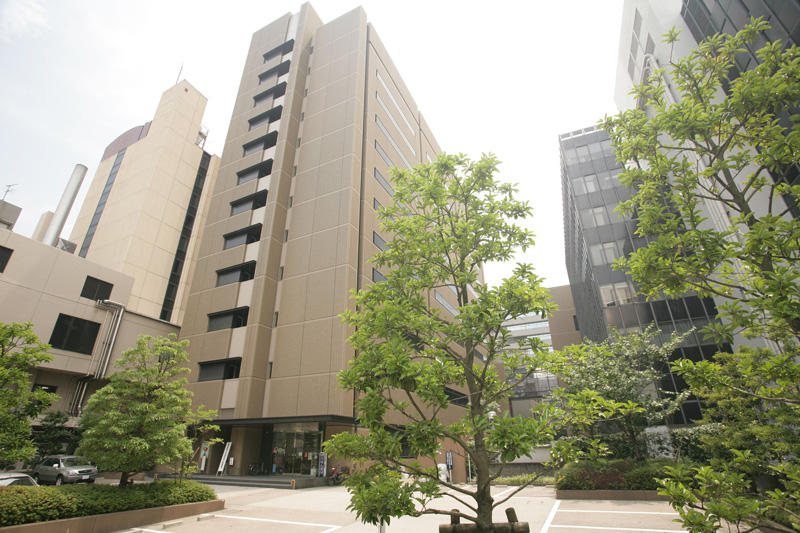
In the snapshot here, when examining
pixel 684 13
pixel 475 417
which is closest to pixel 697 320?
pixel 684 13

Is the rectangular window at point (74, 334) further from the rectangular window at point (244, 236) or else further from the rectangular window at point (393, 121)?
the rectangular window at point (393, 121)

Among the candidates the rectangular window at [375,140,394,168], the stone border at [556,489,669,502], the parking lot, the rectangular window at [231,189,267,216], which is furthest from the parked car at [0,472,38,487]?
the rectangular window at [375,140,394,168]

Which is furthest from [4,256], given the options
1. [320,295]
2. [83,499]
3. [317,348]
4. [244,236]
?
[83,499]

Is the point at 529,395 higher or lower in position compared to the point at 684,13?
lower

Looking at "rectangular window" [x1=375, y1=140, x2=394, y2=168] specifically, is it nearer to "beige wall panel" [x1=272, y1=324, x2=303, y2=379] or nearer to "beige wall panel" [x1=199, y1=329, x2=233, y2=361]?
"beige wall panel" [x1=272, y1=324, x2=303, y2=379]

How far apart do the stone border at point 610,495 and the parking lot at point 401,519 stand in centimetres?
61

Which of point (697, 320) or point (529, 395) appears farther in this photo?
point (529, 395)

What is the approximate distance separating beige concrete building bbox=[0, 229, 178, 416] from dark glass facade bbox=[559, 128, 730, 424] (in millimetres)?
38982

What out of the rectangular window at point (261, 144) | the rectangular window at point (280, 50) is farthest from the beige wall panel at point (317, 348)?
the rectangular window at point (280, 50)

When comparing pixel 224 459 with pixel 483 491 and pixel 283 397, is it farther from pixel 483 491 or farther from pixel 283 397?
pixel 483 491

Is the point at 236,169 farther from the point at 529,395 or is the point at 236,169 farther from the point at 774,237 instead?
the point at 529,395

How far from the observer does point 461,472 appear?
3170cm

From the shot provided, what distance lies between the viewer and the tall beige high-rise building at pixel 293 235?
2653cm

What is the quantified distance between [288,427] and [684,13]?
3192 centimetres
